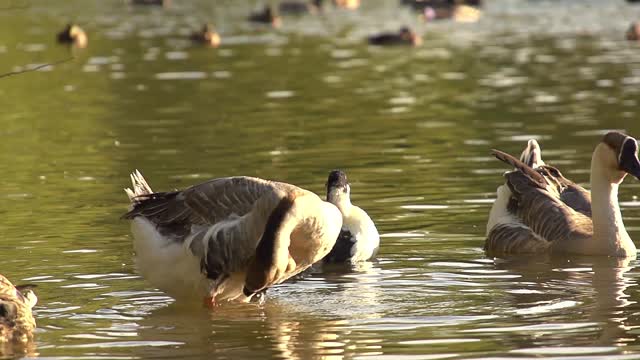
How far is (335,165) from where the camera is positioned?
20.9m

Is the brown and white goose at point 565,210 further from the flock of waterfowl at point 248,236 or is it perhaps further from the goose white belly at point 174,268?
the goose white belly at point 174,268

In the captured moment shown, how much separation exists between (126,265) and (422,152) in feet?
27.3

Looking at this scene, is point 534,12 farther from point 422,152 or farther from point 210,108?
point 422,152

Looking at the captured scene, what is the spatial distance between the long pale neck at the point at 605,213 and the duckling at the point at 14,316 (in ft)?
18.7

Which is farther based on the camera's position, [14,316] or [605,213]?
[605,213]

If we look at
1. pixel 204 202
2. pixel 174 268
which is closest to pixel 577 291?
pixel 204 202

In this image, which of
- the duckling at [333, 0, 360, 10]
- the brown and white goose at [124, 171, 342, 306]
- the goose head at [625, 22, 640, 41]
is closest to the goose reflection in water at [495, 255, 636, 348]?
the brown and white goose at [124, 171, 342, 306]

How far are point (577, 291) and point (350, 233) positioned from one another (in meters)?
2.68

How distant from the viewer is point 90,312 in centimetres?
1221

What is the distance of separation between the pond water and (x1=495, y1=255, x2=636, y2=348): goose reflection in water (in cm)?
3

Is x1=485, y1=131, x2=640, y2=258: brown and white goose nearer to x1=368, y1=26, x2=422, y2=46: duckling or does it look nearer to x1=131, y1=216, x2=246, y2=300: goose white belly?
x1=131, y1=216, x2=246, y2=300: goose white belly

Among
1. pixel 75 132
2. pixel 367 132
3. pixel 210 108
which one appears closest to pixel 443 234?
pixel 367 132

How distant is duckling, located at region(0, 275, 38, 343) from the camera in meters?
11.0

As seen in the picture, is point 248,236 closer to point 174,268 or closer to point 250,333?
point 250,333
